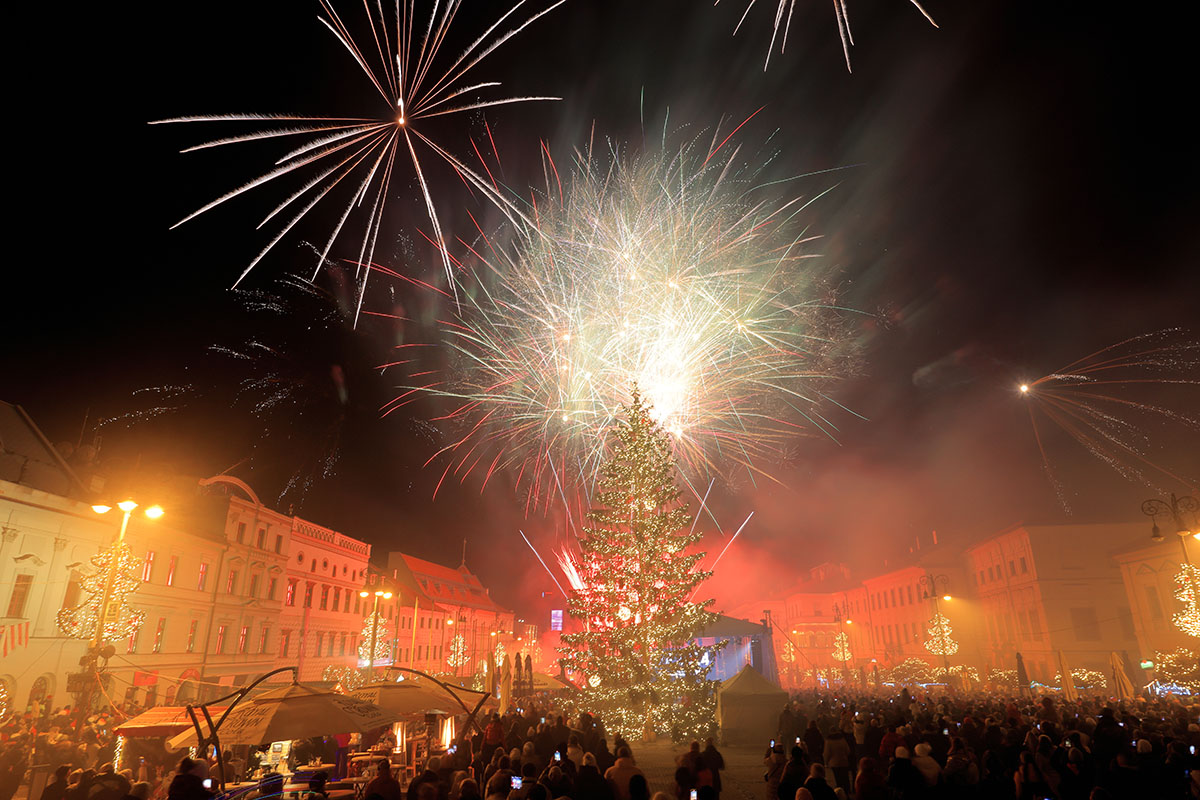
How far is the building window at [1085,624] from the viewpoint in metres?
51.6

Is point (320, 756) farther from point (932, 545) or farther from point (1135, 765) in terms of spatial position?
point (932, 545)

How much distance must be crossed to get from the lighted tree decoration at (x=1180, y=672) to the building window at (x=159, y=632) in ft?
150

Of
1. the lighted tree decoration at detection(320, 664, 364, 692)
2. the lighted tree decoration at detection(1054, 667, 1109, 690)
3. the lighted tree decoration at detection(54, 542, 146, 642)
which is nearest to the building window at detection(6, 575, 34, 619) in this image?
the lighted tree decoration at detection(54, 542, 146, 642)

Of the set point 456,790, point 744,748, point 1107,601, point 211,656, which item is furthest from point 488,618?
point 456,790

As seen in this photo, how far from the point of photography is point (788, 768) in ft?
27.2

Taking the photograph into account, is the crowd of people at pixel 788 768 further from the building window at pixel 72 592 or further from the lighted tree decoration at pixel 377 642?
the lighted tree decoration at pixel 377 642

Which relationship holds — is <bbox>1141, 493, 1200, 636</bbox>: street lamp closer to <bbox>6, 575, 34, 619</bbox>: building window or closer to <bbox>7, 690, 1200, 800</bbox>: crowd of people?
<bbox>7, 690, 1200, 800</bbox>: crowd of people

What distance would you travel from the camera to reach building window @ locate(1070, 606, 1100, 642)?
5159cm

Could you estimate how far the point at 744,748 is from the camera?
2197 centimetres

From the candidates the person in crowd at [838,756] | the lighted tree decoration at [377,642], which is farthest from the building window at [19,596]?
the lighted tree decoration at [377,642]

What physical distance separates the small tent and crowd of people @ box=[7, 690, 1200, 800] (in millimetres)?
6764

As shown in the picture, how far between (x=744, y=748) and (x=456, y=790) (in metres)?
16.3

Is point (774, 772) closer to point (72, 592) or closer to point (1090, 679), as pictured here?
point (72, 592)

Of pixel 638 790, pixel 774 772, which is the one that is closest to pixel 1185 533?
pixel 774 772
